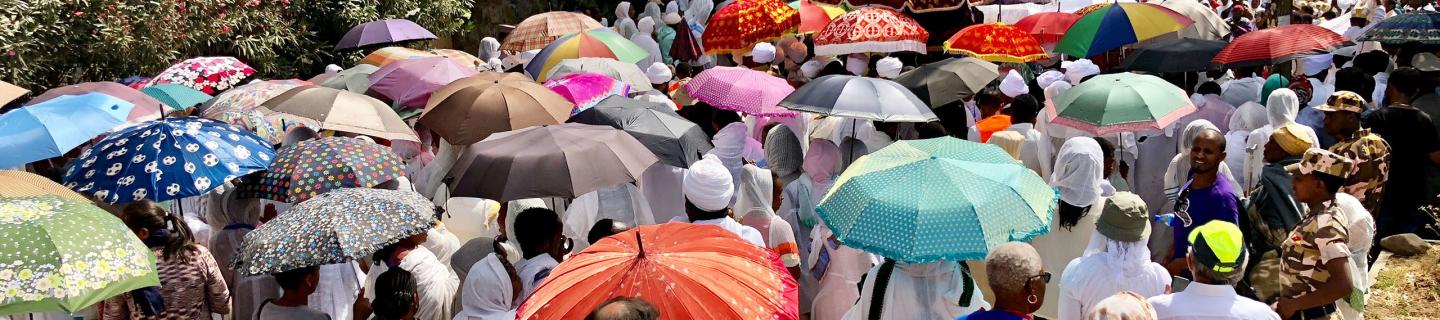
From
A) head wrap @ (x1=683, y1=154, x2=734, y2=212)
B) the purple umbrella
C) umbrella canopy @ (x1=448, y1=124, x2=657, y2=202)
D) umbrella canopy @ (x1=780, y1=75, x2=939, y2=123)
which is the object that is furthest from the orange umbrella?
the purple umbrella

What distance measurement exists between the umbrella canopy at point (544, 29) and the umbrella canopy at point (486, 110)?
4.85m

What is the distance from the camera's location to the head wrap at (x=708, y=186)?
5.03 m

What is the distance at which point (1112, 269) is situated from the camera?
14.7 feet

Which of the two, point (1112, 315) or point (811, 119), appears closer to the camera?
point (1112, 315)

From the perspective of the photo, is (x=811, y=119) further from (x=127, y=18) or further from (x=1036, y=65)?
A: (x=127, y=18)

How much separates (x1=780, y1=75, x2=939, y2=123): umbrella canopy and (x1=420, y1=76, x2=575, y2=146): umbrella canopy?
5.01ft

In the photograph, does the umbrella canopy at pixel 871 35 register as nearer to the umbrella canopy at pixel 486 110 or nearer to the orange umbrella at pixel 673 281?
the umbrella canopy at pixel 486 110

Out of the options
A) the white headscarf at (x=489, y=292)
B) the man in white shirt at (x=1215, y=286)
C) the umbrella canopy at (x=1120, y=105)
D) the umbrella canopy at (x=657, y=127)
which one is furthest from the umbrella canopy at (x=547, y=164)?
the umbrella canopy at (x=1120, y=105)

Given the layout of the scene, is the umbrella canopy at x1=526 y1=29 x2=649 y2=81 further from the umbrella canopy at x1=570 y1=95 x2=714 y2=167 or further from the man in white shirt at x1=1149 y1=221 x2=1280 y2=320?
the man in white shirt at x1=1149 y1=221 x2=1280 y2=320

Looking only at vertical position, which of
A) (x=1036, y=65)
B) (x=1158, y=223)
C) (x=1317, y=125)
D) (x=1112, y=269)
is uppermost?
(x=1112, y=269)

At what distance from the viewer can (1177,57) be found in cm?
918

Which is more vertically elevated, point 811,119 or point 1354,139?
point 1354,139

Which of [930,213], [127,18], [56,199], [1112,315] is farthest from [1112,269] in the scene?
[127,18]

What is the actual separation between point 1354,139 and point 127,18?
11576mm
